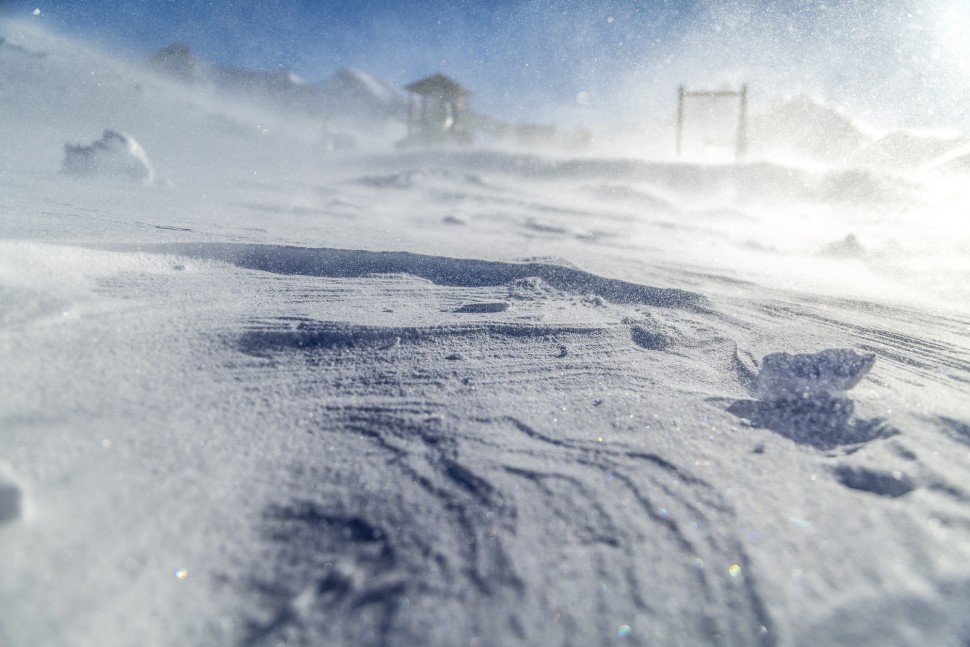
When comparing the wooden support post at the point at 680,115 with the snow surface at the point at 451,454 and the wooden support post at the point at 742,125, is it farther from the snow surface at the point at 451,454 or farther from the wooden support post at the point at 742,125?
the snow surface at the point at 451,454

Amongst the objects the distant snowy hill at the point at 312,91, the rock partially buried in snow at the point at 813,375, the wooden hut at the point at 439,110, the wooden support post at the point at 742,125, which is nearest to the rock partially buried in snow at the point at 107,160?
the rock partially buried in snow at the point at 813,375

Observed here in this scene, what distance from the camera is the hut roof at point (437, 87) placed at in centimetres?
1647

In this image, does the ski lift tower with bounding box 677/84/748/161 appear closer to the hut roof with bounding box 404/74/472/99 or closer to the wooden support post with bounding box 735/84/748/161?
the wooden support post with bounding box 735/84/748/161

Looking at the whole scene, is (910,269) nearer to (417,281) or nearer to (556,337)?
(556,337)

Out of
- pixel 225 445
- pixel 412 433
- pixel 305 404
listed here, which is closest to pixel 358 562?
pixel 412 433

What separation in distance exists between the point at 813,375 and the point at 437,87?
17705 mm

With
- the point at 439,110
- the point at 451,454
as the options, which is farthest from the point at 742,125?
the point at 451,454

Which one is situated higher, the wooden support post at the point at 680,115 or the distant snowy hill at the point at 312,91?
the distant snowy hill at the point at 312,91

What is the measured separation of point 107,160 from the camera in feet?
23.5

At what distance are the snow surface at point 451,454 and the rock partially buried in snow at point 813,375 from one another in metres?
0.02

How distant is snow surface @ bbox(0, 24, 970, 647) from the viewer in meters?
0.85

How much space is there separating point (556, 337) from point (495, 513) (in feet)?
3.81

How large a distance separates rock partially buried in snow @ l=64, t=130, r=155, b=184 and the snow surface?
16.4 feet

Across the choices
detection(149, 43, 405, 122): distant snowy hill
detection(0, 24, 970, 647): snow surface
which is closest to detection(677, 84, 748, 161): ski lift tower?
detection(0, 24, 970, 647): snow surface
